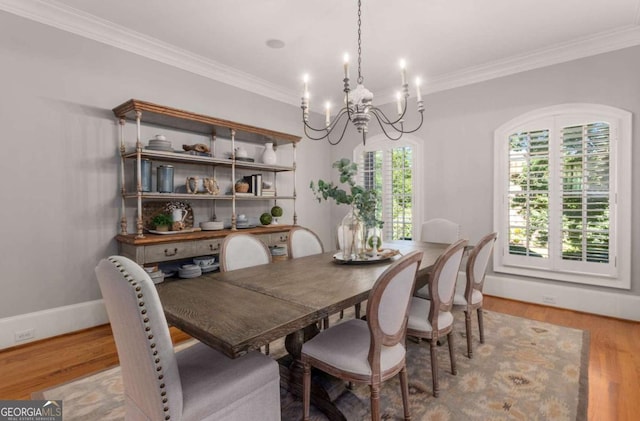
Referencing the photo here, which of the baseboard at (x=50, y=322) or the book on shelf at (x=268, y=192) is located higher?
the book on shelf at (x=268, y=192)

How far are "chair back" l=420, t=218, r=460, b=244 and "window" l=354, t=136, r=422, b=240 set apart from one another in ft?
2.69

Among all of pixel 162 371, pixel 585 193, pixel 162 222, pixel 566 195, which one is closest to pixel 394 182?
pixel 566 195

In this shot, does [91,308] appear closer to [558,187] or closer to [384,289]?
[384,289]

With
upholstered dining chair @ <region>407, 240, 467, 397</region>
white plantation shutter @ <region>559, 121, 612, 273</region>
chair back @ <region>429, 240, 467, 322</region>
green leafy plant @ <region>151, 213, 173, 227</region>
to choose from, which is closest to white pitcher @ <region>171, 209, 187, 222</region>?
green leafy plant @ <region>151, 213, 173, 227</region>

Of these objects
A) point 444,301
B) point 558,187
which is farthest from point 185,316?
point 558,187

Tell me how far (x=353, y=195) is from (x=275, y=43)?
77.2 inches

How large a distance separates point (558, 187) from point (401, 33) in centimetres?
233

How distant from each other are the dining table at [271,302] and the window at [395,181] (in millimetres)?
2324

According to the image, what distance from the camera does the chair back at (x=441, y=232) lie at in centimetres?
347

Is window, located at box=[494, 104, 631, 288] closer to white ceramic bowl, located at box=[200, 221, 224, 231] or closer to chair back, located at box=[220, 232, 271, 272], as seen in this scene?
chair back, located at box=[220, 232, 271, 272]

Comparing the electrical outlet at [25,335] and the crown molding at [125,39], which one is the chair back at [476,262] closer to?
the crown molding at [125,39]

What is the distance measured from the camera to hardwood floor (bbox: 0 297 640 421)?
6.29 ft

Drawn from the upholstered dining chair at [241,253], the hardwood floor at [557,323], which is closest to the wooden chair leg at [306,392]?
the upholstered dining chair at [241,253]

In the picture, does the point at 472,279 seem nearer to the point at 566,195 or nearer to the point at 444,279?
the point at 444,279
